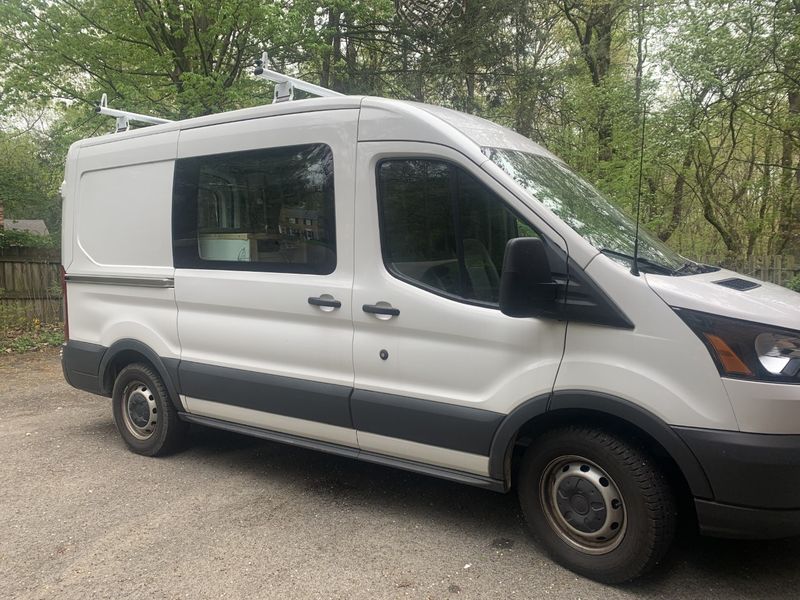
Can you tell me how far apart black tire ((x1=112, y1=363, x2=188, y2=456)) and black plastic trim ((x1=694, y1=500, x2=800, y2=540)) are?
3.60m

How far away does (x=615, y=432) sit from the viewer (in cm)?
283

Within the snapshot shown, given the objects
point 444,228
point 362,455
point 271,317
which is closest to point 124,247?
point 271,317

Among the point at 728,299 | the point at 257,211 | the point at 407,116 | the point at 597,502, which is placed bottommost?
the point at 597,502

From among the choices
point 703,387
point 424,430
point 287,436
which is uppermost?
point 703,387

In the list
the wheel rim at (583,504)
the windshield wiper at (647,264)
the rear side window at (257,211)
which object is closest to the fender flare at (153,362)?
the rear side window at (257,211)

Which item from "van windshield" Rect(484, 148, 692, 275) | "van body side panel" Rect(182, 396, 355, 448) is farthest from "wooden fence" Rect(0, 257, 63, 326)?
"van windshield" Rect(484, 148, 692, 275)

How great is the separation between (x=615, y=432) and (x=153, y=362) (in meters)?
3.32

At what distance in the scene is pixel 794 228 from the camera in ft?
39.1

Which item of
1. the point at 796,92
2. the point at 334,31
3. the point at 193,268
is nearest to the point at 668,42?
the point at 796,92

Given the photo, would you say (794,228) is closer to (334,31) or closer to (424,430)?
(334,31)

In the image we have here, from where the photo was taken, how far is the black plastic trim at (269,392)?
11.9 feet

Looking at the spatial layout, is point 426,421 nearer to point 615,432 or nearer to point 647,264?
point 615,432

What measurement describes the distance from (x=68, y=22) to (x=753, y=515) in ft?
38.1

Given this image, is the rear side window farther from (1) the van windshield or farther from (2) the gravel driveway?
(2) the gravel driveway
